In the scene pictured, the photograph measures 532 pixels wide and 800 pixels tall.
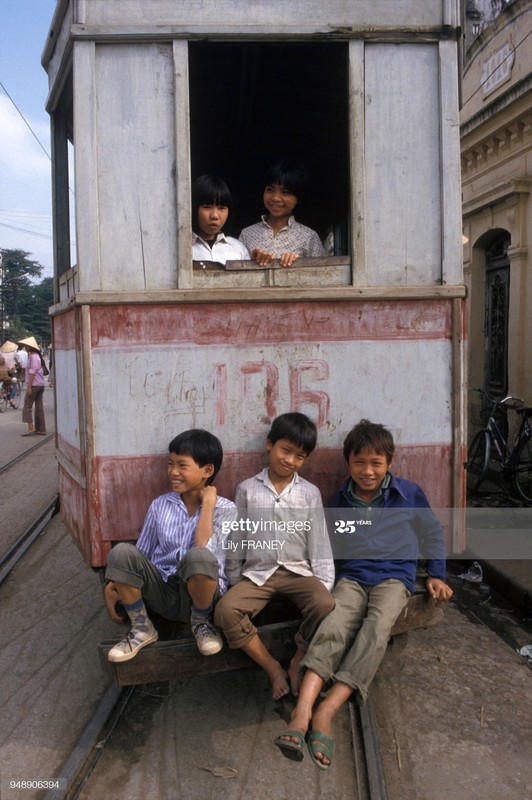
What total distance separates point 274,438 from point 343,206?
11.3 ft

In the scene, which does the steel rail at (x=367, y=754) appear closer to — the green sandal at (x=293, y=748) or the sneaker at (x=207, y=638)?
the green sandal at (x=293, y=748)

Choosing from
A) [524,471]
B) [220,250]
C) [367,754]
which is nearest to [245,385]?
[220,250]

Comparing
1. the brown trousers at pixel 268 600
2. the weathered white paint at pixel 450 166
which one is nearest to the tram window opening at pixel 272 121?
the weathered white paint at pixel 450 166

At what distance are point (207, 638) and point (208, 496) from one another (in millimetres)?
569

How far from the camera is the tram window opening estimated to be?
4.11 m

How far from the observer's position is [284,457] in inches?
112

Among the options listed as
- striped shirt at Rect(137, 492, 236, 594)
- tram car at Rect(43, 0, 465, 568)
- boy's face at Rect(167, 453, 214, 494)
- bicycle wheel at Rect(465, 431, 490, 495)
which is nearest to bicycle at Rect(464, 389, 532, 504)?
bicycle wheel at Rect(465, 431, 490, 495)

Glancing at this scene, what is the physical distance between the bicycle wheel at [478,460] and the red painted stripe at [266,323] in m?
4.70

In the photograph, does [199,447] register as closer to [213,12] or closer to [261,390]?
[261,390]

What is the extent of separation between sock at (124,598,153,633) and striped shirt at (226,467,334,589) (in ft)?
1.36

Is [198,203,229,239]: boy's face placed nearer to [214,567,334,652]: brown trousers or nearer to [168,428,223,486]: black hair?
[168,428,223,486]: black hair

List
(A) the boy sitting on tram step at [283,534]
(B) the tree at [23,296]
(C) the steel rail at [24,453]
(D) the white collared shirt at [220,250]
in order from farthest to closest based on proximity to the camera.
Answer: (B) the tree at [23,296] < (C) the steel rail at [24,453] < (D) the white collared shirt at [220,250] < (A) the boy sitting on tram step at [283,534]

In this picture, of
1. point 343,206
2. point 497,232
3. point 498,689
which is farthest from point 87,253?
point 497,232

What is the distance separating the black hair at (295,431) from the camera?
2.85 meters
